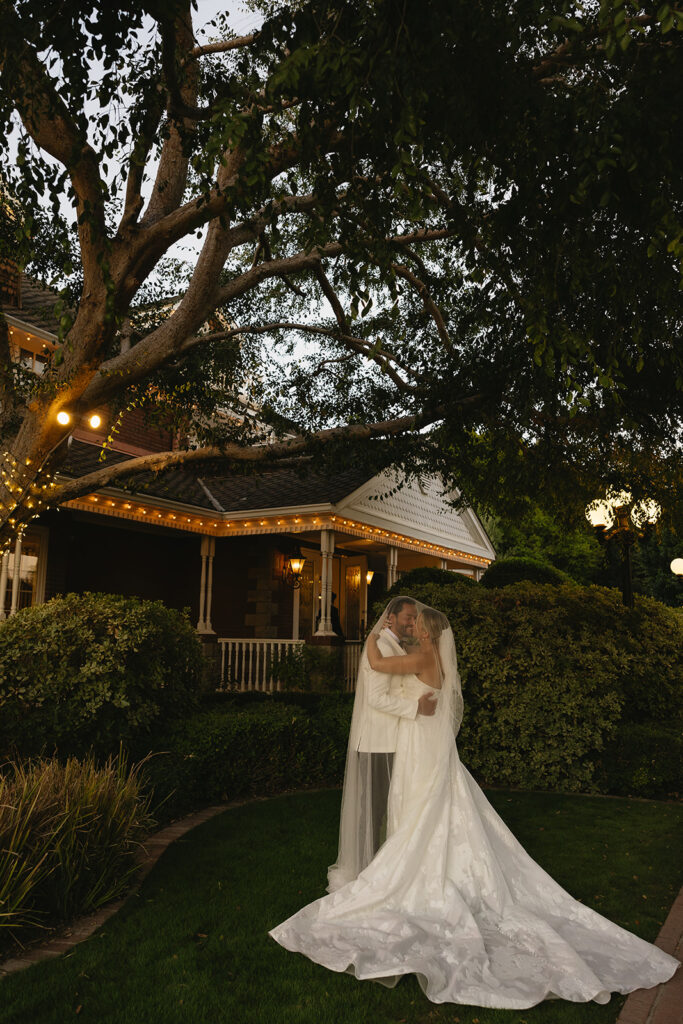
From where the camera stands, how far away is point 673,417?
30.7 ft

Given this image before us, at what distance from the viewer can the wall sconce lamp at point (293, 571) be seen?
1752cm

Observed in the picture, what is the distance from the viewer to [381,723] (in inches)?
223

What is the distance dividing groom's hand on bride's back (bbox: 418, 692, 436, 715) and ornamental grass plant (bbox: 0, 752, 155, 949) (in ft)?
7.27

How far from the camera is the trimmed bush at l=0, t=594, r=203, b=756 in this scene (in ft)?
25.0

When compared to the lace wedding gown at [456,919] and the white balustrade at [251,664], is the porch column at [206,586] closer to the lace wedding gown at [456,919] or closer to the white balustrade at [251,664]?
the white balustrade at [251,664]

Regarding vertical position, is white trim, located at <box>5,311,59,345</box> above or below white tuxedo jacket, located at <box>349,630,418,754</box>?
above

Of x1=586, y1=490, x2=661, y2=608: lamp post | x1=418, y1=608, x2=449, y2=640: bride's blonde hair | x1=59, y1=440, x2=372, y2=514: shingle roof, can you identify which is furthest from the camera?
x1=59, y1=440, x2=372, y2=514: shingle roof

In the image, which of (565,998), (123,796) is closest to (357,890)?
(565,998)

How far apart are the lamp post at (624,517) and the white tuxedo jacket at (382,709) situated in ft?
19.8

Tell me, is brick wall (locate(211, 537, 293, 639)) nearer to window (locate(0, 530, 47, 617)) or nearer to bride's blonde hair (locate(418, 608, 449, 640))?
window (locate(0, 530, 47, 617))

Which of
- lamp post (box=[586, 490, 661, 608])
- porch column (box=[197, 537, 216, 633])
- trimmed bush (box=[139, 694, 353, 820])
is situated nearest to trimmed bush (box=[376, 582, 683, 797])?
lamp post (box=[586, 490, 661, 608])

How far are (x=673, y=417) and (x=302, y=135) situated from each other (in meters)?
6.19

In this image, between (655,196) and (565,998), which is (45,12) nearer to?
(655,196)

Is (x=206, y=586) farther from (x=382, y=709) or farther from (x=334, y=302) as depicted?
(x=382, y=709)
